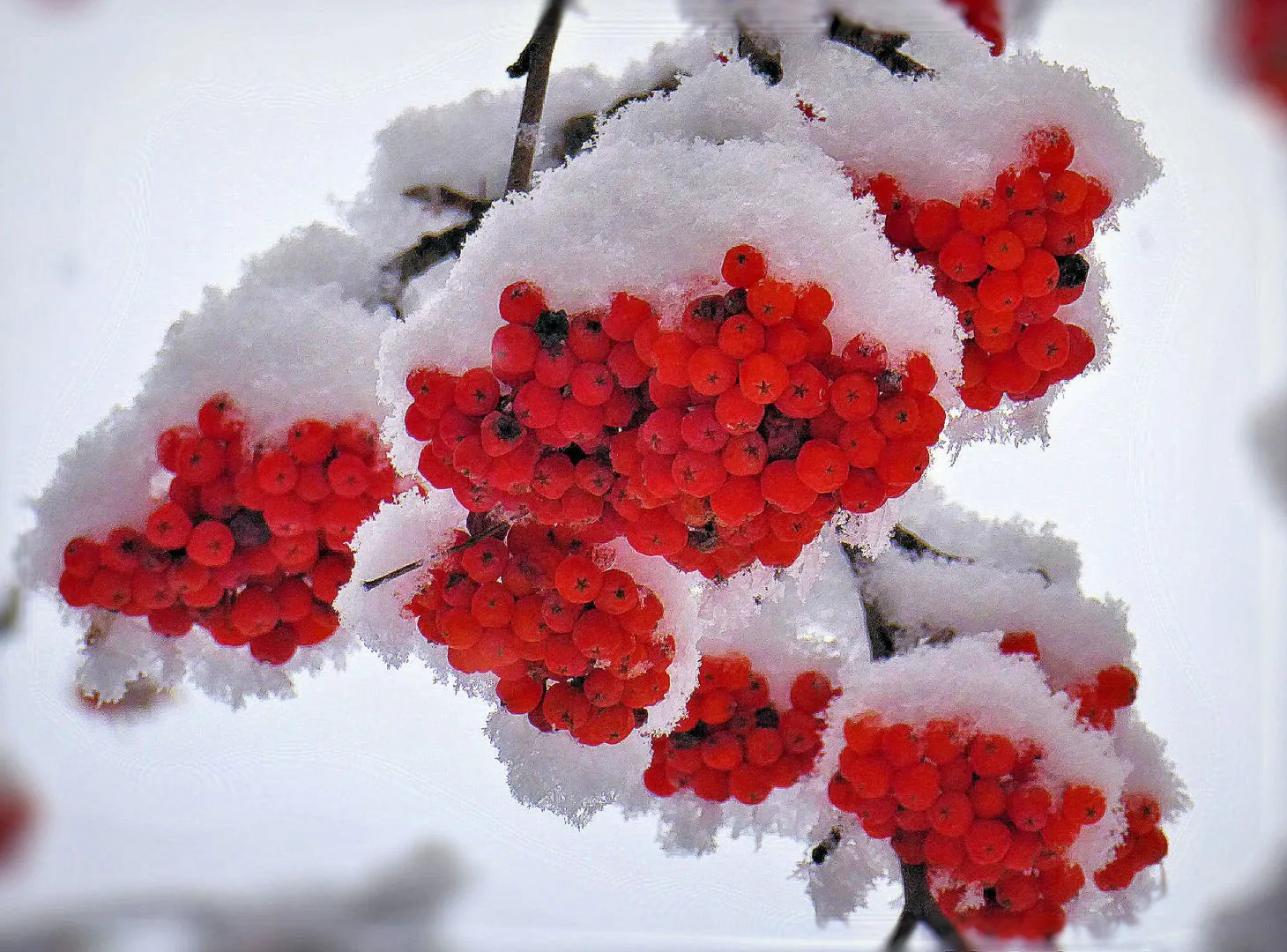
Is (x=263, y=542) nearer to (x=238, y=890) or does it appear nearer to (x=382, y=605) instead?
(x=382, y=605)

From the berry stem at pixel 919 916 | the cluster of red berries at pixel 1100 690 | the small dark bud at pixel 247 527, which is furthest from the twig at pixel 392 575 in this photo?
the cluster of red berries at pixel 1100 690

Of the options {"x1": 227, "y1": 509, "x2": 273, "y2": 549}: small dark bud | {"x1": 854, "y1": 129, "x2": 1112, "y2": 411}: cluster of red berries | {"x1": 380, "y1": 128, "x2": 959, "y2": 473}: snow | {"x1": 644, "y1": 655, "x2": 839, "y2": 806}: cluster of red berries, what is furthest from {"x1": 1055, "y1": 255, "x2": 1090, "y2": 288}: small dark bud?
{"x1": 227, "y1": 509, "x2": 273, "y2": 549}: small dark bud

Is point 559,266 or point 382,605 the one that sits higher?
point 559,266

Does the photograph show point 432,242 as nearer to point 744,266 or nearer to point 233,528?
point 233,528

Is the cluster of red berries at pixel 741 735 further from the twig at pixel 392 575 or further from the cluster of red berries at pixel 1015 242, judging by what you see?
the cluster of red berries at pixel 1015 242

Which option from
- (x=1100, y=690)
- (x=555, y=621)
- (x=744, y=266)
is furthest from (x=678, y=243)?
(x=1100, y=690)

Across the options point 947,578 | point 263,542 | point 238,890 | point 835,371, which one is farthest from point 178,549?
point 947,578
